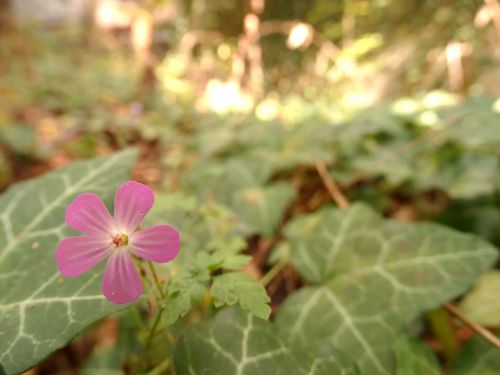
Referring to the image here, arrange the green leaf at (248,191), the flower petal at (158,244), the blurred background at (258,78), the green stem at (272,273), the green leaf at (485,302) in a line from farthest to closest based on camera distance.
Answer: the blurred background at (258,78) < the green leaf at (248,191) < the green stem at (272,273) < the green leaf at (485,302) < the flower petal at (158,244)

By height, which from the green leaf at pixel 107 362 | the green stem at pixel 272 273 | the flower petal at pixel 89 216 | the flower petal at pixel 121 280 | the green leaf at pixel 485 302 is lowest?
the green leaf at pixel 485 302

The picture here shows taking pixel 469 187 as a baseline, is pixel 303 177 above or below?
above

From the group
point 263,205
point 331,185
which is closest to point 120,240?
point 263,205

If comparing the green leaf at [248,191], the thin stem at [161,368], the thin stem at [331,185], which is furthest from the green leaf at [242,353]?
the thin stem at [331,185]

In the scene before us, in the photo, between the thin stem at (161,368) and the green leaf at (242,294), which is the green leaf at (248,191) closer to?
the thin stem at (161,368)

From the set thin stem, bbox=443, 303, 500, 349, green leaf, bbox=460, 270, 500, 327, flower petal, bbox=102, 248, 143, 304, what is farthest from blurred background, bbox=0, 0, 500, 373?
flower petal, bbox=102, 248, 143, 304

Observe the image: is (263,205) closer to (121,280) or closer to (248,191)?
(248,191)

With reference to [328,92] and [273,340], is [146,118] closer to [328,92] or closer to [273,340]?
[328,92]

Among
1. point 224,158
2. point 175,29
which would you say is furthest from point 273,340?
point 175,29
